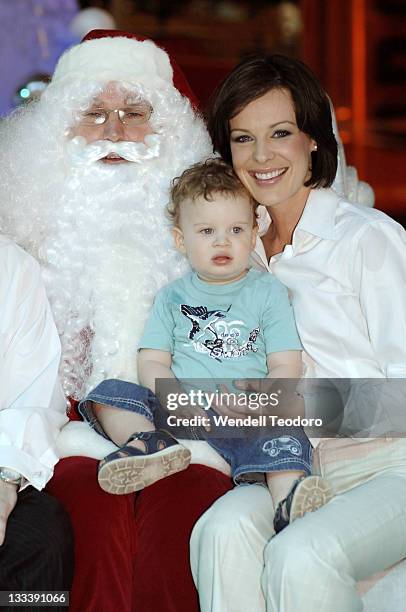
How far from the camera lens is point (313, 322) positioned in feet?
7.64

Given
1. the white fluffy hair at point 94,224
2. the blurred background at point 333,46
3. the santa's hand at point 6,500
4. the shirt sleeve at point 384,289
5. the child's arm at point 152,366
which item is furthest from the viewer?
the blurred background at point 333,46

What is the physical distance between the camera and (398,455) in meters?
2.17

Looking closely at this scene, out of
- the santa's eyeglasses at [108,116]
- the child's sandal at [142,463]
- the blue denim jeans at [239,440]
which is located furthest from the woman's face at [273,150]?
the child's sandal at [142,463]

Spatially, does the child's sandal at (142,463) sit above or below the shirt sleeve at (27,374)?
below

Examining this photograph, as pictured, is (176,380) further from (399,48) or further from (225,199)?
(399,48)

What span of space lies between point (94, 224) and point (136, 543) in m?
0.92

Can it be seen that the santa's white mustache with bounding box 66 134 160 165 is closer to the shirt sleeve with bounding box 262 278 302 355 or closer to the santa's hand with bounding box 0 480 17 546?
the shirt sleeve with bounding box 262 278 302 355

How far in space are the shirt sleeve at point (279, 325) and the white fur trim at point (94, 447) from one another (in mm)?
276

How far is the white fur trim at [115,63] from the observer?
8.82 feet

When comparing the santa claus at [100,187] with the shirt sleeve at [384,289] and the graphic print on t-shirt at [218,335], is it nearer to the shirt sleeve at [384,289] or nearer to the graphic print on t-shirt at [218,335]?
the graphic print on t-shirt at [218,335]

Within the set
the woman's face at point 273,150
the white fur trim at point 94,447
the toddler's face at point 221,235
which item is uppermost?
the woman's face at point 273,150

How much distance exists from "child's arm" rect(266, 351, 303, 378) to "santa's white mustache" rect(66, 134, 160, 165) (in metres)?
0.70

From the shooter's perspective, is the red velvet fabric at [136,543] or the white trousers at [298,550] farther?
the red velvet fabric at [136,543]

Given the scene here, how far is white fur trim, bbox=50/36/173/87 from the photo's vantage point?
106 inches
